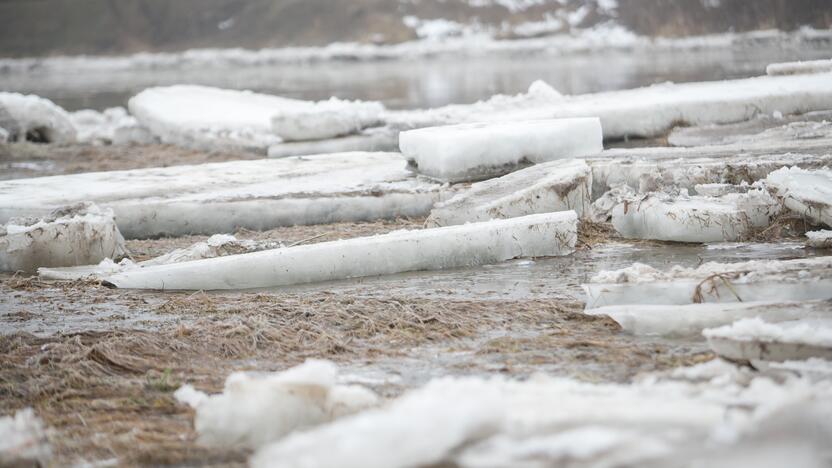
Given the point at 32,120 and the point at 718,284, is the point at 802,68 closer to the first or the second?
the point at 718,284

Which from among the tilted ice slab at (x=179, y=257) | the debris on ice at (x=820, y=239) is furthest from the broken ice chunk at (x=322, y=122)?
the debris on ice at (x=820, y=239)

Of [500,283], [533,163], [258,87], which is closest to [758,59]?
[258,87]

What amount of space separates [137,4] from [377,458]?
3847cm

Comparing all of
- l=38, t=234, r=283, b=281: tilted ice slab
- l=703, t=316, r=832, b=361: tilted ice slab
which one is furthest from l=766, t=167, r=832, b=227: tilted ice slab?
l=38, t=234, r=283, b=281: tilted ice slab

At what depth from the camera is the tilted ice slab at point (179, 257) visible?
5.03 metres

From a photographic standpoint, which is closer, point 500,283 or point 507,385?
point 507,385

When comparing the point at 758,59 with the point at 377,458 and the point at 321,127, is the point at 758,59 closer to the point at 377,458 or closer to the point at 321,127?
the point at 321,127

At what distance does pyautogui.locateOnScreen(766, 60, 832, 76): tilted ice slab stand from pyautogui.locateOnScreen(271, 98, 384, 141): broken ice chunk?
11.5ft

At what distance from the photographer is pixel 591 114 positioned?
742 centimetres

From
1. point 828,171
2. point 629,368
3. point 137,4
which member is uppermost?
point 137,4

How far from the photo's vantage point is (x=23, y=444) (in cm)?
235

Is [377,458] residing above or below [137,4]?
below

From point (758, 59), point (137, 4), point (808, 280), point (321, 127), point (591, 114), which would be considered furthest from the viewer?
point (137, 4)

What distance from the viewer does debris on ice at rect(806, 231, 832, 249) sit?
467 centimetres
